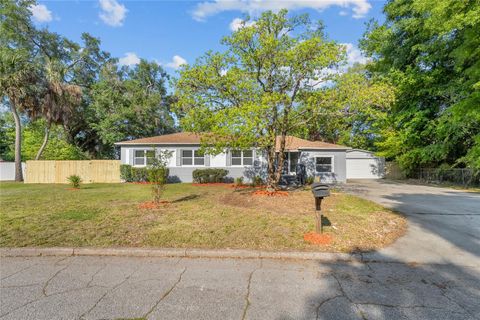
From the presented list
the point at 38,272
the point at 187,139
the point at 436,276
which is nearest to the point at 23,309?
the point at 38,272

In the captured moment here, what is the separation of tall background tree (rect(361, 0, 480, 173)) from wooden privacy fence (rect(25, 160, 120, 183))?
787 inches

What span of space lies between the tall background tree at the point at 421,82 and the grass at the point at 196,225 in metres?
11.5

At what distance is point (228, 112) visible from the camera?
820cm

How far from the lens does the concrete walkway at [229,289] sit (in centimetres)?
270

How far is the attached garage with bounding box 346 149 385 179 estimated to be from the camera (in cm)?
2314

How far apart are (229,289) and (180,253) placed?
1455 millimetres

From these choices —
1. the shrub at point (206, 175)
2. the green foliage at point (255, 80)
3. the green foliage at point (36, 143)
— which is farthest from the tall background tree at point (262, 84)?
the green foliage at point (36, 143)

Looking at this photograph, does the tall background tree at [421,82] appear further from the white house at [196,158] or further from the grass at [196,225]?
the grass at [196,225]

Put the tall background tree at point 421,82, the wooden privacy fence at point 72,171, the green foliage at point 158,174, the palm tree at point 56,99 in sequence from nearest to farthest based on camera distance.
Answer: the green foliage at point 158,174 < the tall background tree at point 421,82 < the wooden privacy fence at point 72,171 < the palm tree at point 56,99

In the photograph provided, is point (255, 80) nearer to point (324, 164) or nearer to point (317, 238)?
point (317, 238)

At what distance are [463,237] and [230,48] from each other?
28.6 ft

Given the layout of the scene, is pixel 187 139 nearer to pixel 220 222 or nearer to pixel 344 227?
pixel 220 222

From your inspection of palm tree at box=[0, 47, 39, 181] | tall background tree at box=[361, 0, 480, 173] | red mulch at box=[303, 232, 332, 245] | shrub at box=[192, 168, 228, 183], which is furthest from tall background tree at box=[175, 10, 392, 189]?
palm tree at box=[0, 47, 39, 181]

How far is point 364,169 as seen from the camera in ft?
76.3
